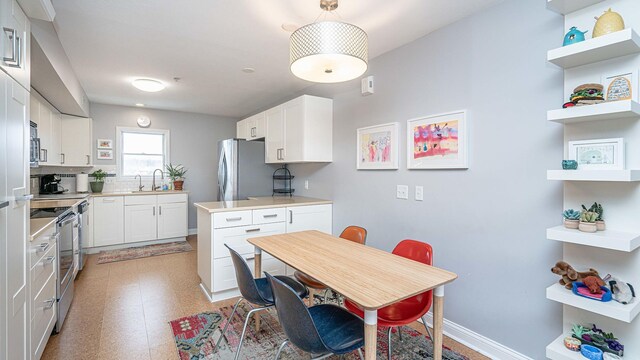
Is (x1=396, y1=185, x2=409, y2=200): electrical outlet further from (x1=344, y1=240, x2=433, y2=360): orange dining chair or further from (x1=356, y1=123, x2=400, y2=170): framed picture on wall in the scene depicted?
(x1=344, y1=240, x2=433, y2=360): orange dining chair

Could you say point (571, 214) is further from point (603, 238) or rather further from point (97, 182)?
point (97, 182)

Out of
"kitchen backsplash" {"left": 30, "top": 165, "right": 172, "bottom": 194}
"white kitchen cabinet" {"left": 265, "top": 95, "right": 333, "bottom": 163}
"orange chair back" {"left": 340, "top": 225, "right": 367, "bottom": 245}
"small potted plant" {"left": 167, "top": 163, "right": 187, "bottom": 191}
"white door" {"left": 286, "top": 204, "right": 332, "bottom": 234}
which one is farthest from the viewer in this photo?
"small potted plant" {"left": 167, "top": 163, "right": 187, "bottom": 191}

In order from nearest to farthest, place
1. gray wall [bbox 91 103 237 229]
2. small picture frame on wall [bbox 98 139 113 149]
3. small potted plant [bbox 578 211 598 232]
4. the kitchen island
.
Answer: small potted plant [bbox 578 211 598 232], the kitchen island, small picture frame on wall [bbox 98 139 113 149], gray wall [bbox 91 103 237 229]

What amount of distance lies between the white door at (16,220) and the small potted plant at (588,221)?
9.02 ft

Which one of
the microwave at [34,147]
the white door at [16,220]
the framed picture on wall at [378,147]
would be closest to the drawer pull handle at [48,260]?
the white door at [16,220]

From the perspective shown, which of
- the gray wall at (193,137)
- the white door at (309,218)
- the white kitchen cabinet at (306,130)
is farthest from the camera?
the gray wall at (193,137)

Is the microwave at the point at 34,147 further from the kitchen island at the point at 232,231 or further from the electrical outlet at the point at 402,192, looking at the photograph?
the electrical outlet at the point at 402,192

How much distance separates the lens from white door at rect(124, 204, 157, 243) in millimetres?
4668

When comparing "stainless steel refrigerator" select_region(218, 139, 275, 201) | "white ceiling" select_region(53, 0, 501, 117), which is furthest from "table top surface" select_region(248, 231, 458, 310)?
"stainless steel refrigerator" select_region(218, 139, 275, 201)

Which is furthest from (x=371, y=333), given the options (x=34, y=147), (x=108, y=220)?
(x=108, y=220)

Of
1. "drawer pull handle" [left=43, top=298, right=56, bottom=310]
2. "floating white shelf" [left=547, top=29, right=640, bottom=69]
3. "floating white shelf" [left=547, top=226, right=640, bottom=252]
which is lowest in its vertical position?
"drawer pull handle" [left=43, top=298, right=56, bottom=310]

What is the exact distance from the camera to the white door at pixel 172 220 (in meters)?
4.95

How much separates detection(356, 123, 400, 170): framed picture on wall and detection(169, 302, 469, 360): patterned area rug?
1.43m

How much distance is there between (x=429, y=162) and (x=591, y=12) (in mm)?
1245
